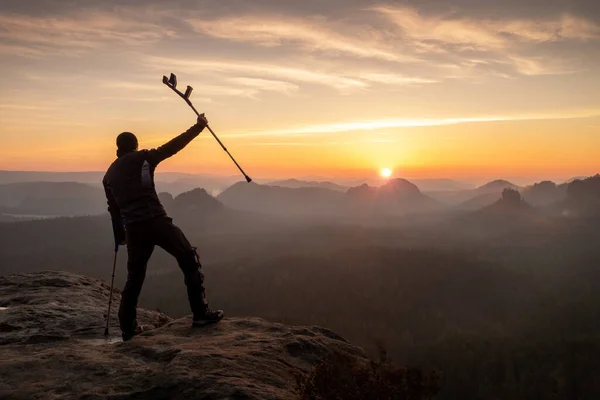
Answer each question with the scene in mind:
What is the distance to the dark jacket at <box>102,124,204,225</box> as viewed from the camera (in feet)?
24.1

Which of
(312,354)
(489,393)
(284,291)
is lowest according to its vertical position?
(489,393)

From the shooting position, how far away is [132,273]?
750 cm

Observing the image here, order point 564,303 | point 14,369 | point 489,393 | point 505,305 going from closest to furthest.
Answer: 1. point 14,369
2. point 489,393
3. point 564,303
4. point 505,305

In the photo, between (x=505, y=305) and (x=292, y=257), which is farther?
(x=292, y=257)

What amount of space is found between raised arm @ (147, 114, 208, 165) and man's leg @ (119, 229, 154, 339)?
141cm

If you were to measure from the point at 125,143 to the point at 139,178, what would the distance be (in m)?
0.87

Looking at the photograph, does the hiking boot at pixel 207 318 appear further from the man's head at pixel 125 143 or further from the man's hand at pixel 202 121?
the man's hand at pixel 202 121

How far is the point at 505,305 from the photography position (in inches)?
5359

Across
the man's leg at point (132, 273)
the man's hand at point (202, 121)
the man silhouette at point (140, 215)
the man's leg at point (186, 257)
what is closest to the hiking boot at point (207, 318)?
the man's leg at point (186, 257)

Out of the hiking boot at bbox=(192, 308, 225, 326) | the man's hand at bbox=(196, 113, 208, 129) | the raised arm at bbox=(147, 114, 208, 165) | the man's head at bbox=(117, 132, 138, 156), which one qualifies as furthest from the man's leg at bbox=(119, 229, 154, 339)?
the man's hand at bbox=(196, 113, 208, 129)

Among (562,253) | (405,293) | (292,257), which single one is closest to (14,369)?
(405,293)

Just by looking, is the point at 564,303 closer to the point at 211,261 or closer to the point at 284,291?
the point at 284,291

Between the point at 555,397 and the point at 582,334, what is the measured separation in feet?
139

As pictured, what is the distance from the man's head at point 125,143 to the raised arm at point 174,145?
1.90ft
